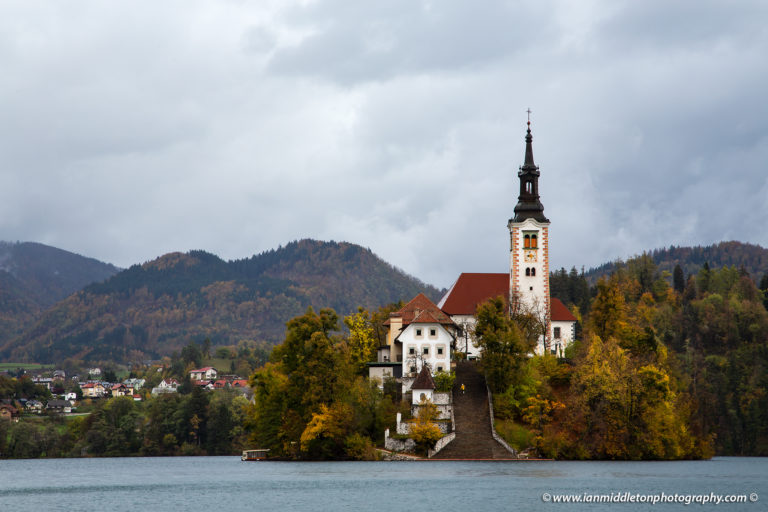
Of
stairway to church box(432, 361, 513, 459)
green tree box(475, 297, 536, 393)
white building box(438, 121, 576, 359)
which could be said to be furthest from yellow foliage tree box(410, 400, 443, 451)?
white building box(438, 121, 576, 359)

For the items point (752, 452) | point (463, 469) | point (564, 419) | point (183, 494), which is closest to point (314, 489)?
point (183, 494)

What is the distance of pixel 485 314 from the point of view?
332ft

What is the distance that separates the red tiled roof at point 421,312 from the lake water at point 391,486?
1822 cm

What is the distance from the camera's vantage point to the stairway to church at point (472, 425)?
308 feet

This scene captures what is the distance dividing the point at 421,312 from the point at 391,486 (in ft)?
118

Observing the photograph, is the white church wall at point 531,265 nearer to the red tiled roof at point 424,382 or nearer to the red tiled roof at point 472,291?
the red tiled roof at point 472,291

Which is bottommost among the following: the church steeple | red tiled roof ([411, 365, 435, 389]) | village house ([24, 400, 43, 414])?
village house ([24, 400, 43, 414])

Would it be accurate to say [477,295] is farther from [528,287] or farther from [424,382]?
[424,382]

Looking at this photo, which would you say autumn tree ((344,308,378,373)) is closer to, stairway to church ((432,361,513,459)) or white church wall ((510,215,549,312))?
stairway to church ((432,361,513,459))

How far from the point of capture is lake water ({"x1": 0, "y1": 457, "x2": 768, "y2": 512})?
6275 centimetres

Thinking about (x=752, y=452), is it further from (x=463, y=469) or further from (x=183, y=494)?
(x=183, y=494)

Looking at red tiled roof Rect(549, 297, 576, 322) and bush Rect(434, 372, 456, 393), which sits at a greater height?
red tiled roof Rect(549, 297, 576, 322)

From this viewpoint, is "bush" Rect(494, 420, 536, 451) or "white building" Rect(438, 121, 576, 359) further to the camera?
"white building" Rect(438, 121, 576, 359)

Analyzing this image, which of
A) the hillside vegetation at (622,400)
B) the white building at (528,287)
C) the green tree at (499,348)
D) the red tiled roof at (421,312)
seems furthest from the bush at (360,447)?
the white building at (528,287)
